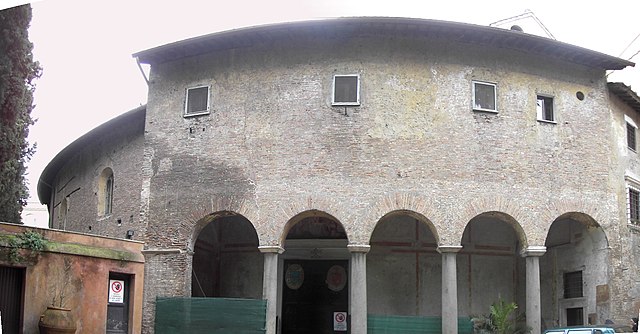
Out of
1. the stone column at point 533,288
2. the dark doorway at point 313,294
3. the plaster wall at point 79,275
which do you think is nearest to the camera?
the plaster wall at point 79,275

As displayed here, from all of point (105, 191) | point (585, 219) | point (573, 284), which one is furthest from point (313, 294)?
point (105, 191)

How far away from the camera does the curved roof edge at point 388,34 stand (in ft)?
69.6

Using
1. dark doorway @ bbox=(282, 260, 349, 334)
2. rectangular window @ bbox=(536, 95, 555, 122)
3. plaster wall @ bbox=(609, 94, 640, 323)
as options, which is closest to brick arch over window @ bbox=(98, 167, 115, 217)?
dark doorway @ bbox=(282, 260, 349, 334)

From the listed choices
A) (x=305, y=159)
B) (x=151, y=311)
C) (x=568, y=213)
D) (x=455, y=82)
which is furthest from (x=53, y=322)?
(x=568, y=213)

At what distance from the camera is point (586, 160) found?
891 inches

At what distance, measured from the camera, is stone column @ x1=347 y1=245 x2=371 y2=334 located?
2038 cm

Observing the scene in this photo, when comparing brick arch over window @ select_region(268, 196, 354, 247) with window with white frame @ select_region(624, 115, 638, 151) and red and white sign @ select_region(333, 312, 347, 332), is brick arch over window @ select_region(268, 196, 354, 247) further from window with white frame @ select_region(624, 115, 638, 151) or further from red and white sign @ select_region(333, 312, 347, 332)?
window with white frame @ select_region(624, 115, 638, 151)

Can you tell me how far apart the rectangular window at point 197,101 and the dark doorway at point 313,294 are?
5710 mm

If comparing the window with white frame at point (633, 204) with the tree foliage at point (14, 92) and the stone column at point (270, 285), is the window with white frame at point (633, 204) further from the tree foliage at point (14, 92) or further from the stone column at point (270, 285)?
the tree foliage at point (14, 92)

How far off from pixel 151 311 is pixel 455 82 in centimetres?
1044

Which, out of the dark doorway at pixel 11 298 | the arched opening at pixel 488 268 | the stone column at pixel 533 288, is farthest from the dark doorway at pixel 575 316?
the dark doorway at pixel 11 298

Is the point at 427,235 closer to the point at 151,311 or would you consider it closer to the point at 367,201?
the point at 367,201

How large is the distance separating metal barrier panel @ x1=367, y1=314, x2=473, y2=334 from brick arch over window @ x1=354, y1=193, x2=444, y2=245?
2111 mm

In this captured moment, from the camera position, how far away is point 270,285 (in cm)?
2095
